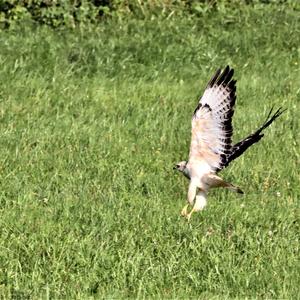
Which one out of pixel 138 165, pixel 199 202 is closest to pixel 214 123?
pixel 199 202

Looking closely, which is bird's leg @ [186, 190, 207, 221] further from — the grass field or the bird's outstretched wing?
the bird's outstretched wing

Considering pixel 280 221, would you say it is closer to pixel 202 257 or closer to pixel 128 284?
pixel 202 257

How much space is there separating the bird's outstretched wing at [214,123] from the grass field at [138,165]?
422 millimetres

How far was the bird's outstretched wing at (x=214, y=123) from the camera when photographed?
20.0ft

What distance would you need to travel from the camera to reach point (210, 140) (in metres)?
6.13

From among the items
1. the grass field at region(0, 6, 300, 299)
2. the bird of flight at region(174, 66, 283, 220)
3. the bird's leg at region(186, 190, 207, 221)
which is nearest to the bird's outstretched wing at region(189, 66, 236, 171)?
the bird of flight at region(174, 66, 283, 220)

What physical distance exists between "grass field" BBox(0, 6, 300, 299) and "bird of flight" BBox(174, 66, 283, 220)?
0.23m

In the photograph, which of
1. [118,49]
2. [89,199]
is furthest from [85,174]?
[118,49]

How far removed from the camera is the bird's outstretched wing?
20.0 ft

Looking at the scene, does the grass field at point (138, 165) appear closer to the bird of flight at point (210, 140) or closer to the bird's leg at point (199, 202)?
the bird's leg at point (199, 202)

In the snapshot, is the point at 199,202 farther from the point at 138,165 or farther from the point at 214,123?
the point at 138,165

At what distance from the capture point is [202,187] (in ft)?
20.1

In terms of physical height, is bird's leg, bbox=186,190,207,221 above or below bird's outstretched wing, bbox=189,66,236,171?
below

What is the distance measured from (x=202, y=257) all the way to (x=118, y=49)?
5.82 meters
